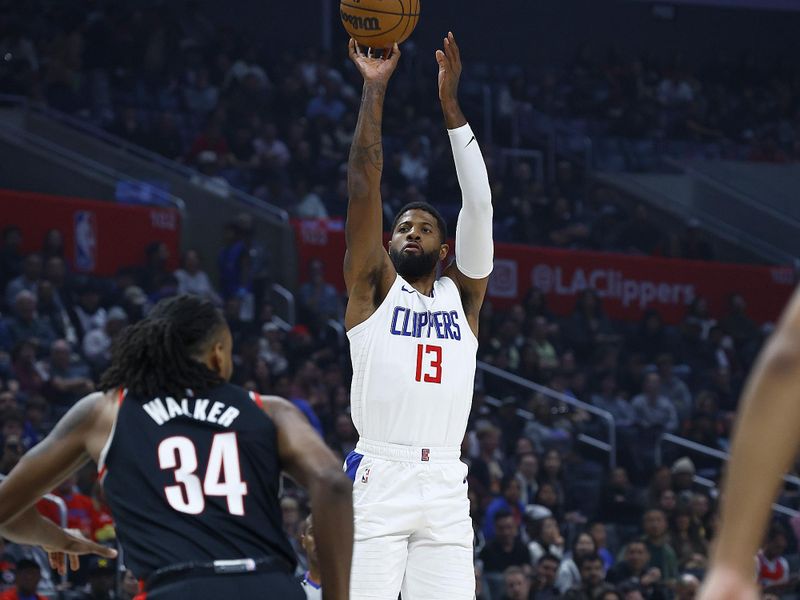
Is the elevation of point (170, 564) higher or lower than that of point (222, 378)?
lower

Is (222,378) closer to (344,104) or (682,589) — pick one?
(682,589)

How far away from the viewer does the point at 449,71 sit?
6.11m

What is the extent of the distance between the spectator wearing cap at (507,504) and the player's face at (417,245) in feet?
21.1

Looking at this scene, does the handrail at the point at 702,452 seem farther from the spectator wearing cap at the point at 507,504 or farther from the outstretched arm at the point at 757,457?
the outstretched arm at the point at 757,457

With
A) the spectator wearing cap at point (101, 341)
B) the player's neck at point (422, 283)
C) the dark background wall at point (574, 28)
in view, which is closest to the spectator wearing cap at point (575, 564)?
the spectator wearing cap at point (101, 341)

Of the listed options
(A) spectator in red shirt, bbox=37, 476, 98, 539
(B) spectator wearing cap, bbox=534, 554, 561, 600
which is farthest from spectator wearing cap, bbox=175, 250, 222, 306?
(B) spectator wearing cap, bbox=534, 554, 561, 600

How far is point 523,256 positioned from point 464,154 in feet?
38.5

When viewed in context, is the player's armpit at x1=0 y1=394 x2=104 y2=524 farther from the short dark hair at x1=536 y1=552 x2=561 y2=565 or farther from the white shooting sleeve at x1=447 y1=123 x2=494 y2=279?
the short dark hair at x1=536 y1=552 x2=561 y2=565

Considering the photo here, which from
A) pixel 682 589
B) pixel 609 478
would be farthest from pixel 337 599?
pixel 609 478

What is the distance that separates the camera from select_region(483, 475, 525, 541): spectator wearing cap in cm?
1216

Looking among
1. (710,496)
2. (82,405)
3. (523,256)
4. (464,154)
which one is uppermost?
(464,154)

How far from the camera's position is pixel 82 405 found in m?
3.70

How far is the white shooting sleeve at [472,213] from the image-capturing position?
5918 mm

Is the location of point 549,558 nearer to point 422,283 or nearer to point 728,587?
point 422,283
